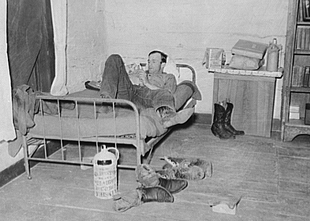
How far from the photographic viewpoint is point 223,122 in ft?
14.8

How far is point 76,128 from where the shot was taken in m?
3.12

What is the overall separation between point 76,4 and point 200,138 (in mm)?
2029

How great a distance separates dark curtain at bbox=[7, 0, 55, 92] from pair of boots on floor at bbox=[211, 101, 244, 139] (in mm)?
1863

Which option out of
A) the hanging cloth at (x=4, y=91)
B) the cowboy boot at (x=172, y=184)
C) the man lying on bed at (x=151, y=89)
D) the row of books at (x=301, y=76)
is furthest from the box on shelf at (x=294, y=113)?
the hanging cloth at (x=4, y=91)

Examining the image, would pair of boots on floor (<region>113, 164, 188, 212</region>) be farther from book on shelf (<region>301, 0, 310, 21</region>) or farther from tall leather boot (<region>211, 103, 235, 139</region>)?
book on shelf (<region>301, 0, 310, 21</region>)

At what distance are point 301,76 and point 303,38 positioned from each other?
1.33 ft

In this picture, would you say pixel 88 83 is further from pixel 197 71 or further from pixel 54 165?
pixel 197 71

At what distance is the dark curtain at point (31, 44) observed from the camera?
3.20 meters

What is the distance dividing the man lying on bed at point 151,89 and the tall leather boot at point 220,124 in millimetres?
386

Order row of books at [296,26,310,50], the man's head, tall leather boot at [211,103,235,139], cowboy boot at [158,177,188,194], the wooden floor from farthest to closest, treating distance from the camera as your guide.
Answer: tall leather boot at [211,103,235,139]
row of books at [296,26,310,50]
the man's head
cowboy boot at [158,177,188,194]
the wooden floor

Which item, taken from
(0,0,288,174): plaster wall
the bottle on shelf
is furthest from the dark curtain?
the bottle on shelf

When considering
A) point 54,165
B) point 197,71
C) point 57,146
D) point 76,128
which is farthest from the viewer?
point 197,71

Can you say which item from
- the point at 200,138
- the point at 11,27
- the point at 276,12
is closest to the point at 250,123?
the point at 200,138

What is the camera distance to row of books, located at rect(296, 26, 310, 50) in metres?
4.25
